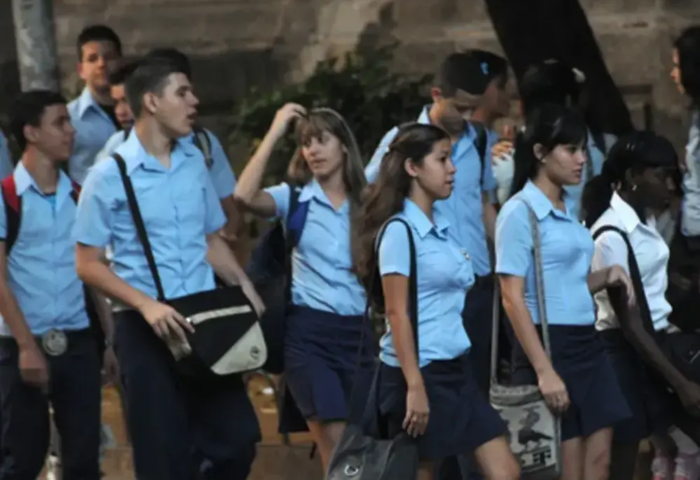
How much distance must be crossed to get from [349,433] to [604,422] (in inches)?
42.1

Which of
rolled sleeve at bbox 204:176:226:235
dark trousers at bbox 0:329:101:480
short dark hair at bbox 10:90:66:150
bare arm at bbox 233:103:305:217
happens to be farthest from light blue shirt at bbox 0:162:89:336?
rolled sleeve at bbox 204:176:226:235

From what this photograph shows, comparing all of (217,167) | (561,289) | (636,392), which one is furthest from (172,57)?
(636,392)

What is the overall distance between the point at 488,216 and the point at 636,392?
123cm

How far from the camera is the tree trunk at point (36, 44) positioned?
9227 mm

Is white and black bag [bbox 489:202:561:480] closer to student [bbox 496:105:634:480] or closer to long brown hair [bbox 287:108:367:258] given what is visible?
student [bbox 496:105:634:480]

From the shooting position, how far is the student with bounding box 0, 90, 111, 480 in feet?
24.7

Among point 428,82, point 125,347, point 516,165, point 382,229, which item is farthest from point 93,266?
point 428,82

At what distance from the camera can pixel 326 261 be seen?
7555 mm

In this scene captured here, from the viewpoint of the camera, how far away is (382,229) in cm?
673

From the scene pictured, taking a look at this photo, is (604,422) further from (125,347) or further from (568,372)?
(125,347)

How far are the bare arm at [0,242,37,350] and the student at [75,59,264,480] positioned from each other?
0.71m

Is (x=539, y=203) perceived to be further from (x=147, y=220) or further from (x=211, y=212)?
(x=147, y=220)

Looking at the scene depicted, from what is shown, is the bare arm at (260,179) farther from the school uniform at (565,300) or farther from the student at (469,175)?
the school uniform at (565,300)

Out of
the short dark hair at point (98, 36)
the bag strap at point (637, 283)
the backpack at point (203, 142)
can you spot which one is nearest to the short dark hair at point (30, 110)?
the backpack at point (203, 142)
